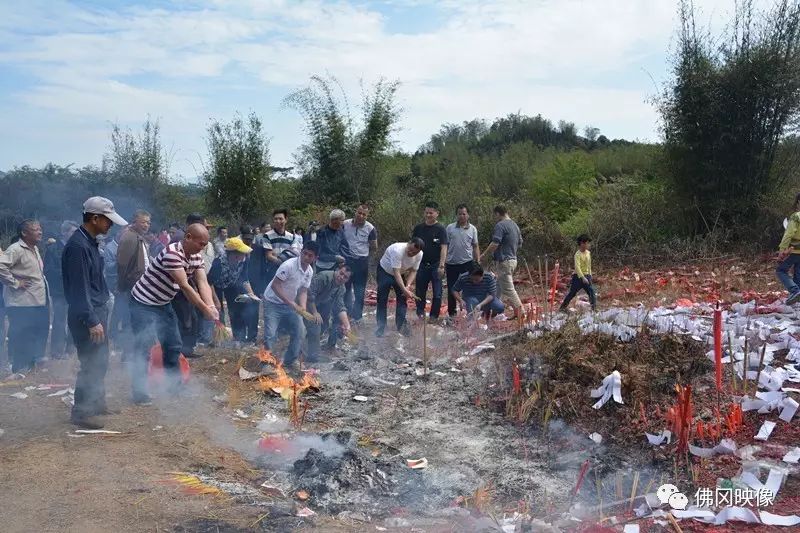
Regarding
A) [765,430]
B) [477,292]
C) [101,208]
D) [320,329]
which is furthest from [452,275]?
[101,208]

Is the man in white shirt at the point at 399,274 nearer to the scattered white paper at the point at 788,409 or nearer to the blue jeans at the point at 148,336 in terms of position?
the blue jeans at the point at 148,336

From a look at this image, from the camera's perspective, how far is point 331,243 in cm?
880

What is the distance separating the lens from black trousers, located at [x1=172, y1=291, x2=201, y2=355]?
22.5ft

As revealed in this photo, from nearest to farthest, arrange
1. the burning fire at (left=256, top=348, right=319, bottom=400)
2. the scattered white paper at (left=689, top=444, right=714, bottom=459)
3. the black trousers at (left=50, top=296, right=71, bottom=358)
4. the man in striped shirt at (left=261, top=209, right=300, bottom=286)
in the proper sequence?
the scattered white paper at (left=689, top=444, right=714, bottom=459), the burning fire at (left=256, top=348, right=319, bottom=400), the black trousers at (left=50, top=296, right=71, bottom=358), the man in striped shirt at (left=261, top=209, right=300, bottom=286)

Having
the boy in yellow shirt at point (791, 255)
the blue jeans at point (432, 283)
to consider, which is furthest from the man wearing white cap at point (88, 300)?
the boy in yellow shirt at point (791, 255)

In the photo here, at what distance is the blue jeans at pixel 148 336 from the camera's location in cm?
582

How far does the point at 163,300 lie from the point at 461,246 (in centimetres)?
477

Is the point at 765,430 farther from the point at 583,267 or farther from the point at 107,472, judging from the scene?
the point at 583,267

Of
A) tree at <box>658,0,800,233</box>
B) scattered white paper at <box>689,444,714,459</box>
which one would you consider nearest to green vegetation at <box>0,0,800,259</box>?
tree at <box>658,0,800,233</box>

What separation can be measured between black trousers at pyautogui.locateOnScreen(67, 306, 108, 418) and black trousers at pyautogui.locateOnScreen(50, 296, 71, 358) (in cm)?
288

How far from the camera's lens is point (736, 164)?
14406mm

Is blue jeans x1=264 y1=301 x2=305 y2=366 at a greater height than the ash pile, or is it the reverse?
blue jeans x1=264 y1=301 x2=305 y2=366

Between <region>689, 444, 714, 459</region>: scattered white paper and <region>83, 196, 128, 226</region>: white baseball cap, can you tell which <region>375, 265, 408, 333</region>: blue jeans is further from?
<region>689, 444, 714, 459</region>: scattered white paper

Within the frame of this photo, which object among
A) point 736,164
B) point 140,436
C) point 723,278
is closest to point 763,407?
point 140,436
